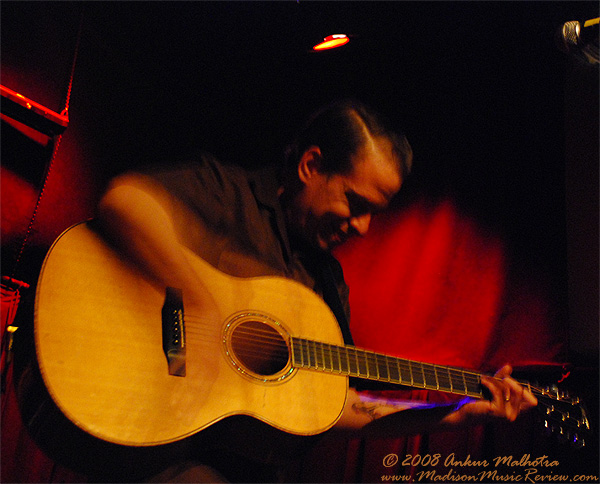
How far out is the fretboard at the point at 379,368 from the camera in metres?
1.53

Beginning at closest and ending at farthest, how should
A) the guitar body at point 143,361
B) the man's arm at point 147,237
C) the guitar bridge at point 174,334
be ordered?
the guitar body at point 143,361, the guitar bridge at point 174,334, the man's arm at point 147,237

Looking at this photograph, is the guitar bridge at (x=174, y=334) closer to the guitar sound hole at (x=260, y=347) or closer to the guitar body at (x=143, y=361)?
the guitar body at (x=143, y=361)

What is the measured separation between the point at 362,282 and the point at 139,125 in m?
1.19

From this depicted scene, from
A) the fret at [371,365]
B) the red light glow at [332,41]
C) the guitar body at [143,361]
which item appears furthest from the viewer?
the red light glow at [332,41]

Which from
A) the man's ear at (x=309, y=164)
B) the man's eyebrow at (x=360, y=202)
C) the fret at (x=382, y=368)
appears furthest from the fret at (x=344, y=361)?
the man's ear at (x=309, y=164)

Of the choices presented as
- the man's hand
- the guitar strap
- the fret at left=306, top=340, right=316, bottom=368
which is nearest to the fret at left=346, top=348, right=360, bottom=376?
the fret at left=306, top=340, right=316, bottom=368

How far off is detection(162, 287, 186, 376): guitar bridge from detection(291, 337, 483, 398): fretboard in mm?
355

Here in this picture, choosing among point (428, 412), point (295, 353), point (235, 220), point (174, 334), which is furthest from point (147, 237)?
point (428, 412)

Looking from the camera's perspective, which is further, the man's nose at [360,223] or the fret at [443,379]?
the man's nose at [360,223]

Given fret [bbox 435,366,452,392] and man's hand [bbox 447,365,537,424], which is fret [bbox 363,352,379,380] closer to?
fret [bbox 435,366,452,392]

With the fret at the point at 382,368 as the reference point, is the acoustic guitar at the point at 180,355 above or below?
above

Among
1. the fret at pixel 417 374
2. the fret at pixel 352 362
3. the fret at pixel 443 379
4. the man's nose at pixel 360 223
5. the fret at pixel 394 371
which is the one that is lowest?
the fret at pixel 443 379

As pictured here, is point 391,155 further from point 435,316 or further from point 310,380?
point 310,380

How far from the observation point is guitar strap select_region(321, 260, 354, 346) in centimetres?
190
